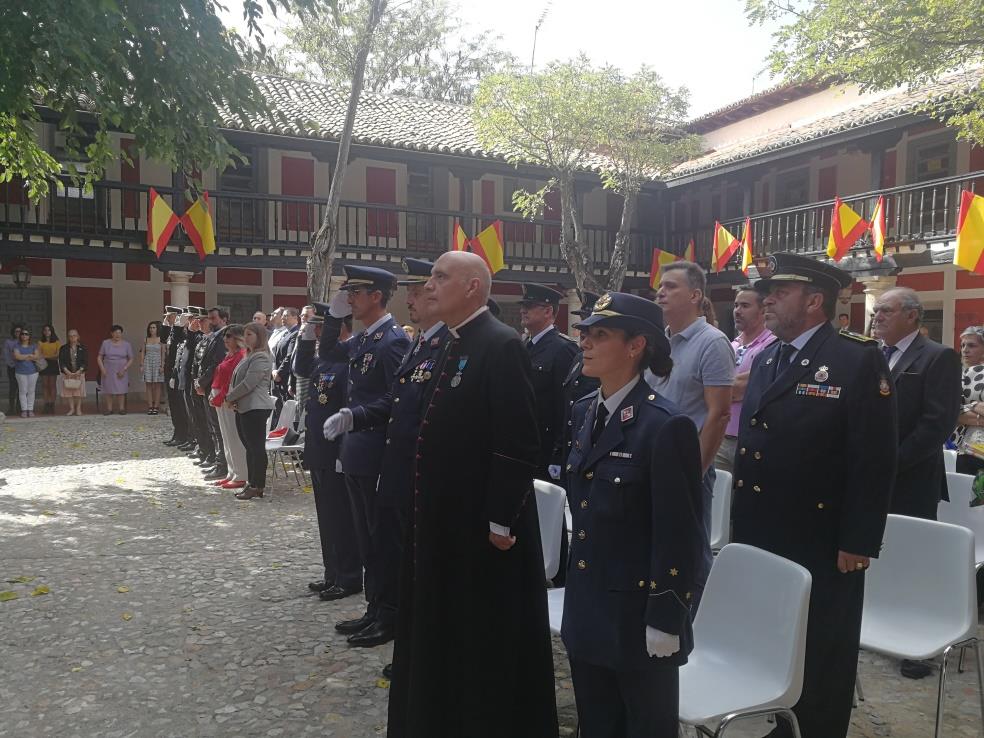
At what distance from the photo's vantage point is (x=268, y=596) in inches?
190

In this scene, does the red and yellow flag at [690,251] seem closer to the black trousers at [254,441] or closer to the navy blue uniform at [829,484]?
the black trousers at [254,441]

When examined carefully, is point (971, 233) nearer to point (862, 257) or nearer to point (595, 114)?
point (862, 257)

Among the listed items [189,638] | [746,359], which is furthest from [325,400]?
[746,359]

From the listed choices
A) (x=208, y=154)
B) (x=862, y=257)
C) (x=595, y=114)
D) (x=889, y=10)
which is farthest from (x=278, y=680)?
(x=862, y=257)

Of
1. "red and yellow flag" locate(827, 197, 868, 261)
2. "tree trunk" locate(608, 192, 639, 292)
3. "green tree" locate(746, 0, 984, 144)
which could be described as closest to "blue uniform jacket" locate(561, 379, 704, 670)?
"green tree" locate(746, 0, 984, 144)

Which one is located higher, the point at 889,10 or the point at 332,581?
the point at 889,10

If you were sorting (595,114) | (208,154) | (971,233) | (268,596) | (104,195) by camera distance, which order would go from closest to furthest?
(268,596) < (208,154) < (971,233) < (595,114) < (104,195)

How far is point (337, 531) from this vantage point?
477 centimetres

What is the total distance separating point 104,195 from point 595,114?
34.5ft

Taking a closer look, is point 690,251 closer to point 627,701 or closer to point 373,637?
point 373,637

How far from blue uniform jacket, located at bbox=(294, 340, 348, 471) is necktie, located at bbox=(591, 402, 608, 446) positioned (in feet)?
8.21

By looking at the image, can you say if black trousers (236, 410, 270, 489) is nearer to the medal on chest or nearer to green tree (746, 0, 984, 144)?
the medal on chest

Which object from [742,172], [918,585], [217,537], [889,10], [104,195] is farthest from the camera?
[742,172]

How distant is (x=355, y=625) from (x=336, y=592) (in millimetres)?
644
